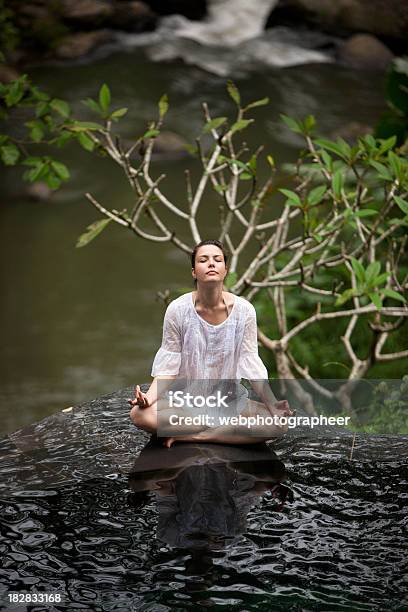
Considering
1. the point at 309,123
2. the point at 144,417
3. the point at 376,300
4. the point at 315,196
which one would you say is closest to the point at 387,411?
the point at 376,300

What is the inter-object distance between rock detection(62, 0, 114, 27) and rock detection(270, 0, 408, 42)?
2.16 meters

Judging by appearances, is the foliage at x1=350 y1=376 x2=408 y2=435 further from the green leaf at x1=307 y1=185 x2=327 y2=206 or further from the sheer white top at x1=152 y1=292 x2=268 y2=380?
the sheer white top at x1=152 y1=292 x2=268 y2=380

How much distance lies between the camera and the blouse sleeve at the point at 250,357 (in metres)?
2.80

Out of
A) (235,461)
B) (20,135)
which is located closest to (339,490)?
(235,461)

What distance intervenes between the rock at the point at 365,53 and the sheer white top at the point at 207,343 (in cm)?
837

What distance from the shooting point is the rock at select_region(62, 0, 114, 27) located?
34.7 ft

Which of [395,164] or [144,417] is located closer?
[144,417]

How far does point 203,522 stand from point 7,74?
25.7 feet

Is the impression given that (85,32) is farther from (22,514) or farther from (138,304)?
(22,514)

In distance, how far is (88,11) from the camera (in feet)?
35.1

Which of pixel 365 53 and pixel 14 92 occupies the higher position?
pixel 365 53

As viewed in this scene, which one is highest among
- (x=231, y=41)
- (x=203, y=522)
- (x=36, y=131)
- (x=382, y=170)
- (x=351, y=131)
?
(x=231, y=41)

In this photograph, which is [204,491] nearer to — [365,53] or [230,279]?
[230,279]

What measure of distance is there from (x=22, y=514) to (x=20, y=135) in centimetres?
742
